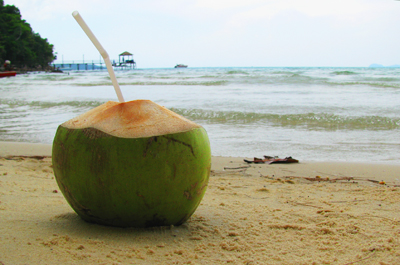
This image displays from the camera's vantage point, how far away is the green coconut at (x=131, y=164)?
1880mm

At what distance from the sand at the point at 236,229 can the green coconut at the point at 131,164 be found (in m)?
0.16

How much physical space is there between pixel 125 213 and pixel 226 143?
3.88 meters

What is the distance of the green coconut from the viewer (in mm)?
1880

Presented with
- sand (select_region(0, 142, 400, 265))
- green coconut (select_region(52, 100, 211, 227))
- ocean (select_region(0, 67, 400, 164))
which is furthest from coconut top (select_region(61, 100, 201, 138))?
ocean (select_region(0, 67, 400, 164))

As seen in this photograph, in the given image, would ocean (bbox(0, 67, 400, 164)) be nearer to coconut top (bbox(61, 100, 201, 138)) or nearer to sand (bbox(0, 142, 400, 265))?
sand (bbox(0, 142, 400, 265))

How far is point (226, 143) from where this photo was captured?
5777 mm

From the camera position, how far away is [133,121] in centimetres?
200

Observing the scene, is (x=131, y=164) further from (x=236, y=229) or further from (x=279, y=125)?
(x=279, y=125)

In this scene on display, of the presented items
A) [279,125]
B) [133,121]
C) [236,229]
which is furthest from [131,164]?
[279,125]

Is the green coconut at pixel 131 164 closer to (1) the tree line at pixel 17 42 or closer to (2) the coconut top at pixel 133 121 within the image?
(2) the coconut top at pixel 133 121

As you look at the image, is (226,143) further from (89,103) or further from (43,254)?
(89,103)

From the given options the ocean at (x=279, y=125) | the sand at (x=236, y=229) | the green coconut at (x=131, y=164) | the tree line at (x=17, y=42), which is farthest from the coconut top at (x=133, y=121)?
the tree line at (x=17, y=42)

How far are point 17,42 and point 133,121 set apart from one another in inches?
2338

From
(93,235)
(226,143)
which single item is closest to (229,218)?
(93,235)
